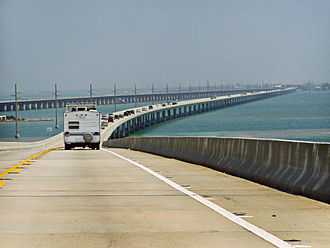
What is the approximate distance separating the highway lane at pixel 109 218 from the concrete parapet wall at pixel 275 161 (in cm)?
210

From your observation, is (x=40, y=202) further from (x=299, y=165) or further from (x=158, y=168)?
(x=158, y=168)

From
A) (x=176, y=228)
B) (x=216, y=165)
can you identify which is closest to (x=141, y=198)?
(x=176, y=228)

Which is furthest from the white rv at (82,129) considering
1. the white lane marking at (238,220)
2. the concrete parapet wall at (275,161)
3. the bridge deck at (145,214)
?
the white lane marking at (238,220)

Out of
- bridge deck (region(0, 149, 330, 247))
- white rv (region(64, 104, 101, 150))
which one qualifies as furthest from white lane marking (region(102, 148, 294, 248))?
white rv (region(64, 104, 101, 150))

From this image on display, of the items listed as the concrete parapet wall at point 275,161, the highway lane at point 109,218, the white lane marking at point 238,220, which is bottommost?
the white lane marking at point 238,220

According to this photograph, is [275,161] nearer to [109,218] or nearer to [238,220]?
[238,220]

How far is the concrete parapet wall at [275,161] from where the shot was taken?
14461 mm

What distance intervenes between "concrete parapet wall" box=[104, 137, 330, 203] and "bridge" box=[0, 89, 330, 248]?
0.08 feet

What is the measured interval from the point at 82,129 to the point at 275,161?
50.7 m

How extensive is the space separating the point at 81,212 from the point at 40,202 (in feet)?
5.91

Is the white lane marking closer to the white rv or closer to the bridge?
the bridge

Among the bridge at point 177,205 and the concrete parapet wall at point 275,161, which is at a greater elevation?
the concrete parapet wall at point 275,161

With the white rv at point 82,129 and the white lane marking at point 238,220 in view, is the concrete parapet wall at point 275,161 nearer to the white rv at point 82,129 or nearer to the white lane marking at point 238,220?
the white lane marking at point 238,220

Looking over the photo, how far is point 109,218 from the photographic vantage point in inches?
487
